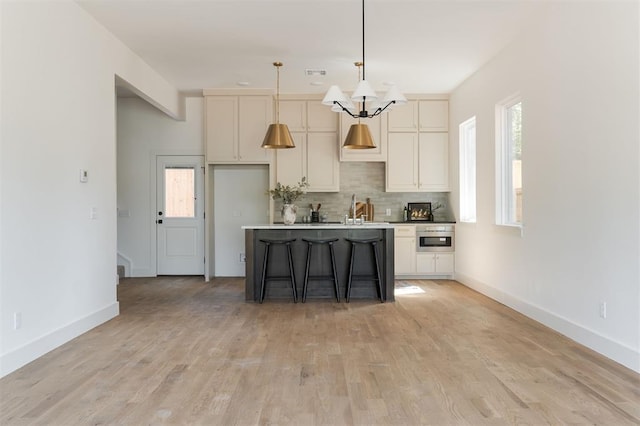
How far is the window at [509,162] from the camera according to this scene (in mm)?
5180

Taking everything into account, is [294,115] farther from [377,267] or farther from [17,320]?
[17,320]

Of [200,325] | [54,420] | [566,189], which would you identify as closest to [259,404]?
[54,420]

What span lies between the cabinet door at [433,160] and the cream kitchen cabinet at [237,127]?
8.12 ft

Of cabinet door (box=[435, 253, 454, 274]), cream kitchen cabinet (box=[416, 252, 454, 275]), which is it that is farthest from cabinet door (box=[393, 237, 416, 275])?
cabinet door (box=[435, 253, 454, 274])

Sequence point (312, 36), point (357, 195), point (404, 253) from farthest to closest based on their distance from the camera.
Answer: point (357, 195)
point (404, 253)
point (312, 36)

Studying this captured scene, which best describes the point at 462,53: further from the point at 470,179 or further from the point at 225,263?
the point at 225,263

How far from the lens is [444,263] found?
722 cm

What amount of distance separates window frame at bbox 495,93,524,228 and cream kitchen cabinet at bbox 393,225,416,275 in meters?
1.78

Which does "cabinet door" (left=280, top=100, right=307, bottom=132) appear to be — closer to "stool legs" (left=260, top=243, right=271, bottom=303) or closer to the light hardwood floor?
"stool legs" (left=260, top=243, right=271, bottom=303)

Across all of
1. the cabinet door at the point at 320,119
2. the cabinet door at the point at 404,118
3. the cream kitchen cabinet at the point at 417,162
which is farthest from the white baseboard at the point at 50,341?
the cabinet door at the point at 404,118

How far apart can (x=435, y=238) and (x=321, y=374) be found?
180 inches

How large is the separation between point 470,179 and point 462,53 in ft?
6.80

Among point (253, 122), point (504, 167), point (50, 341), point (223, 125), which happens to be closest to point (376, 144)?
point (253, 122)

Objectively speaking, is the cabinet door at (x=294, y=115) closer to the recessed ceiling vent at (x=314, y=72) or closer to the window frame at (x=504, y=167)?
the recessed ceiling vent at (x=314, y=72)
